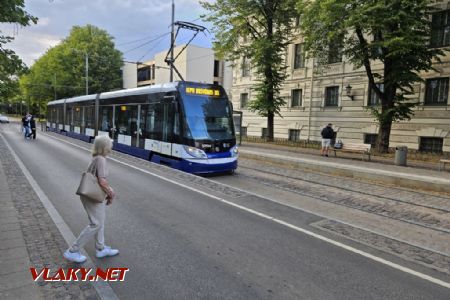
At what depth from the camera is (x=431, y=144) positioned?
21.1 m

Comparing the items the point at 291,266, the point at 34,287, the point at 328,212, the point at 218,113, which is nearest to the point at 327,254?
the point at 291,266

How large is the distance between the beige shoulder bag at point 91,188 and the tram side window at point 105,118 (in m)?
13.7

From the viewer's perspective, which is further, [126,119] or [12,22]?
[126,119]

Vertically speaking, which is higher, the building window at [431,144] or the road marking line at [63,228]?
the building window at [431,144]

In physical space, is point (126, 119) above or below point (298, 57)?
below

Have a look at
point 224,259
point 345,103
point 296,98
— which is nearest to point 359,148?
point 345,103

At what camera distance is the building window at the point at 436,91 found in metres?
20.4

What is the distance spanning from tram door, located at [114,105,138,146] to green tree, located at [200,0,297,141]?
39.5ft

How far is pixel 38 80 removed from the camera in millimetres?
59281

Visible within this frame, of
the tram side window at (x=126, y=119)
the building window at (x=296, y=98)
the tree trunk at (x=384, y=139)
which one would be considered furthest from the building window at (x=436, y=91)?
the tram side window at (x=126, y=119)

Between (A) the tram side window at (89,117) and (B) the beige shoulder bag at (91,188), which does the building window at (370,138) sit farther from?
(B) the beige shoulder bag at (91,188)

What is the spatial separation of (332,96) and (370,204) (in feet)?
66.1

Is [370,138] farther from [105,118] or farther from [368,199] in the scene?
[105,118]

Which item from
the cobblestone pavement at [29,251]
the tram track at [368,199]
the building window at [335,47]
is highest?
the building window at [335,47]
